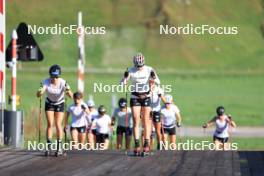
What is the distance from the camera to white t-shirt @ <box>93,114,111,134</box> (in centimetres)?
2546

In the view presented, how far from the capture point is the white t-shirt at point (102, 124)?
25461 mm

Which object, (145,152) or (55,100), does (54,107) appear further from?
(145,152)

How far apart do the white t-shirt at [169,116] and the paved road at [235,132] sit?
26.5 ft

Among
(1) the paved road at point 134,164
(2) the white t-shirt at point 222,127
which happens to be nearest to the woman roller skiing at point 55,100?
(1) the paved road at point 134,164

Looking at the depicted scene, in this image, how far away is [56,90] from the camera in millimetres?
18031

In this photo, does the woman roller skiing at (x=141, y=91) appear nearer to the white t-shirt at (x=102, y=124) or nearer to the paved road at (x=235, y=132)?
the white t-shirt at (x=102, y=124)

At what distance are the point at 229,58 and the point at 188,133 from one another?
287ft

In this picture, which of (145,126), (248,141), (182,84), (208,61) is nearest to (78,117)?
(145,126)

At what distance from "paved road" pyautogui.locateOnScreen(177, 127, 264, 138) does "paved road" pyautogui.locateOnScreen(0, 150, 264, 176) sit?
47.9 ft

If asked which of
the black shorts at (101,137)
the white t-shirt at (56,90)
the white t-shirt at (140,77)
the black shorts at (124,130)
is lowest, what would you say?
the black shorts at (101,137)

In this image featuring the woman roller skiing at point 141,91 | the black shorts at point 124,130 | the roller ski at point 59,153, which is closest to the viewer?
the roller ski at point 59,153

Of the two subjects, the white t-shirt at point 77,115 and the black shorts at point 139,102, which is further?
the white t-shirt at point 77,115

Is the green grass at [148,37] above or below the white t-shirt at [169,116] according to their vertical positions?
above

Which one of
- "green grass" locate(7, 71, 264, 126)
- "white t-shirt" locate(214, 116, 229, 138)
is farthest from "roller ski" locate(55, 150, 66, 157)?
"green grass" locate(7, 71, 264, 126)
